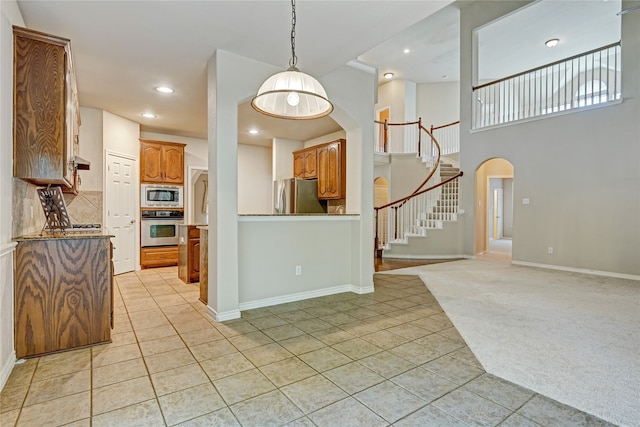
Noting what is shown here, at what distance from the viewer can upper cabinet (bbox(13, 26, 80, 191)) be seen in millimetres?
2279

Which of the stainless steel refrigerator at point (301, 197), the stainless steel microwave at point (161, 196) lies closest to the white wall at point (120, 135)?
the stainless steel microwave at point (161, 196)

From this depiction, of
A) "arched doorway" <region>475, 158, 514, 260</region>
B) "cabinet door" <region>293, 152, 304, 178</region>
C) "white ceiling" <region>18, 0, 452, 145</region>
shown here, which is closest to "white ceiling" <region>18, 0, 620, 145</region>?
"white ceiling" <region>18, 0, 452, 145</region>

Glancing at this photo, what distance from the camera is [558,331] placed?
289cm

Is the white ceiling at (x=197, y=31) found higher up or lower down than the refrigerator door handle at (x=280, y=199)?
higher up

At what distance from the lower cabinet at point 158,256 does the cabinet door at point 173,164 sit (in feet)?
4.32

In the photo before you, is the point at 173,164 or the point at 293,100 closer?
the point at 293,100

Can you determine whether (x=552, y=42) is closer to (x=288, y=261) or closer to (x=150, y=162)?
(x=288, y=261)

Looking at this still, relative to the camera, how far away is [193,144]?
6883mm

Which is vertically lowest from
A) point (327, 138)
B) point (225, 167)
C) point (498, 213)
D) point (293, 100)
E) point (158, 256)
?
point (158, 256)

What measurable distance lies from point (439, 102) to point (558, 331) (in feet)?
30.0

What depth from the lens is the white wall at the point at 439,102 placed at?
34.3ft

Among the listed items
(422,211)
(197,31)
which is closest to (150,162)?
(197,31)

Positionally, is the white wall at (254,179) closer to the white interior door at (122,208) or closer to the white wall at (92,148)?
the white interior door at (122,208)

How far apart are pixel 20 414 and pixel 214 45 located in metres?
3.00
